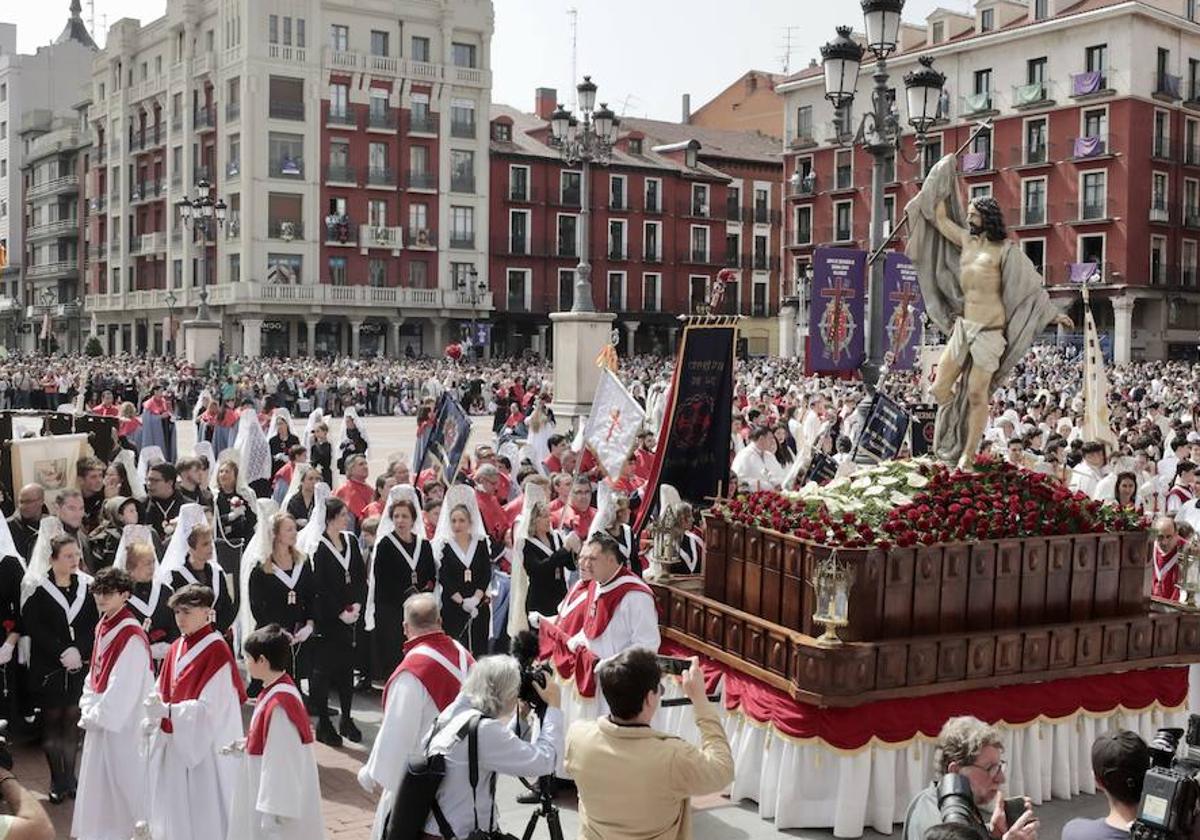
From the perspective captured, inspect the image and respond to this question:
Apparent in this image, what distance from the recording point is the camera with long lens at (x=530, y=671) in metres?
5.33

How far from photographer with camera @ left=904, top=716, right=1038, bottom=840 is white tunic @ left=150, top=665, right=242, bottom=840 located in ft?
11.6

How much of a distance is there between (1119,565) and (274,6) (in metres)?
Result: 51.5

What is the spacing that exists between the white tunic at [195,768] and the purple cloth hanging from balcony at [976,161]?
47589 millimetres

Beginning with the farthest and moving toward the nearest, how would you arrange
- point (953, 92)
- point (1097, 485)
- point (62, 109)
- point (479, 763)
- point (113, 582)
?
point (62, 109) < point (953, 92) < point (1097, 485) < point (113, 582) < point (479, 763)

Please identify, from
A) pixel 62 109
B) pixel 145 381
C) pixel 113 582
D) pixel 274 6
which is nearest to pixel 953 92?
pixel 274 6

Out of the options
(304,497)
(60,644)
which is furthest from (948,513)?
(304,497)

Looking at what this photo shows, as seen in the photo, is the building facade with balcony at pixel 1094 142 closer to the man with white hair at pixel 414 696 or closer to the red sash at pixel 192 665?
the red sash at pixel 192 665

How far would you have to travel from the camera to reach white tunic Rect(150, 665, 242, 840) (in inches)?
253

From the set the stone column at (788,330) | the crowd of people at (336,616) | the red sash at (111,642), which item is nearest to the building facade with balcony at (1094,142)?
the stone column at (788,330)

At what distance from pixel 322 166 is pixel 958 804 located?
54.7 m

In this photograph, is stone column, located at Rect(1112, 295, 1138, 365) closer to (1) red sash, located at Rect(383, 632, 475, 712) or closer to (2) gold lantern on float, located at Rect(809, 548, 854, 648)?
(2) gold lantern on float, located at Rect(809, 548, 854, 648)

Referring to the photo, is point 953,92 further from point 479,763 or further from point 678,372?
point 479,763

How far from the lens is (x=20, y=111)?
84188 millimetres

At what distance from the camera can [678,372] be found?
10383mm
